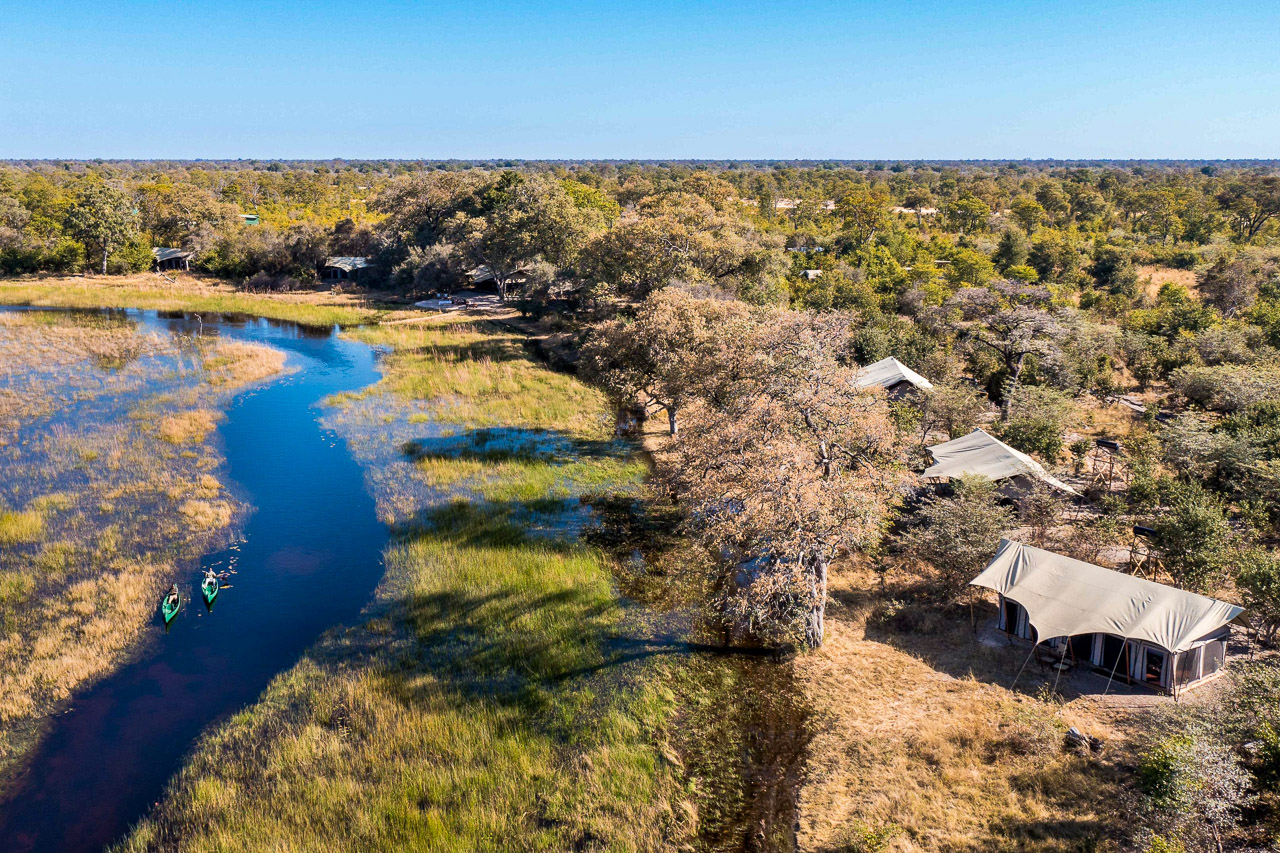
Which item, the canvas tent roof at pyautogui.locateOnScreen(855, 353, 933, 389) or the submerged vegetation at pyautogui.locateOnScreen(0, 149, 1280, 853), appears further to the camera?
the canvas tent roof at pyautogui.locateOnScreen(855, 353, 933, 389)

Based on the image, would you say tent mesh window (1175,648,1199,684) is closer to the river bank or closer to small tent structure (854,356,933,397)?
the river bank

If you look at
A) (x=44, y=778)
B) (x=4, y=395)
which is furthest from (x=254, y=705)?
(x=4, y=395)

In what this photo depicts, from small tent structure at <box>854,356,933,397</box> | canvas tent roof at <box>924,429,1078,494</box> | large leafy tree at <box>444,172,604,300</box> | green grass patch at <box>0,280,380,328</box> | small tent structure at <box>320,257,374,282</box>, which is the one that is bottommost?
canvas tent roof at <box>924,429,1078,494</box>

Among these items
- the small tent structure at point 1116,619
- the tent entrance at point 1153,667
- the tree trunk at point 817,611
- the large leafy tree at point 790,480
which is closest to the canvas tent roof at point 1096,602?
the small tent structure at point 1116,619

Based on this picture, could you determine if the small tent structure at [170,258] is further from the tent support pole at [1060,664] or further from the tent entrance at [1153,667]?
the tent entrance at [1153,667]

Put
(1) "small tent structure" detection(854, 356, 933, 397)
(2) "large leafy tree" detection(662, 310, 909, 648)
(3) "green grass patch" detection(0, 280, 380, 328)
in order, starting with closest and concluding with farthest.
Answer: (2) "large leafy tree" detection(662, 310, 909, 648) → (1) "small tent structure" detection(854, 356, 933, 397) → (3) "green grass patch" detection(0, 280, 380, 328)

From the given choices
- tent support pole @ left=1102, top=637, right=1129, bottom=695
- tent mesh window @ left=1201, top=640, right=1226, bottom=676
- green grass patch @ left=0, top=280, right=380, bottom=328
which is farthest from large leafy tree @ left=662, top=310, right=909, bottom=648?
green grass patch @ left=0, top=280, right=380, bottom=328
